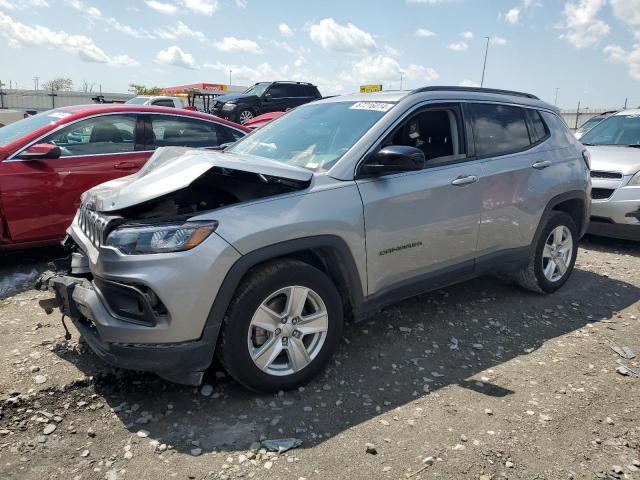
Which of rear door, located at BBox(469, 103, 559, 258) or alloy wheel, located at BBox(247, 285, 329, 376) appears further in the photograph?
rear door, located at BBox(469, 103, 559, 258)

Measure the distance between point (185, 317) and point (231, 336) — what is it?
29cm

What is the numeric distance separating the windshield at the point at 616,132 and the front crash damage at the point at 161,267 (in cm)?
661

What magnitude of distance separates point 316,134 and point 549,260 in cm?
266

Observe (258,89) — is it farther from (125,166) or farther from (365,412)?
(365,412)

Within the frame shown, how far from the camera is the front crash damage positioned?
264 centimetres

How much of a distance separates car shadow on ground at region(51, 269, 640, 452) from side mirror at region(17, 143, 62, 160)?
2.37 meters

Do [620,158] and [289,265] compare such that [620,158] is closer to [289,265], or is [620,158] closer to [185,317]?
[289,265]

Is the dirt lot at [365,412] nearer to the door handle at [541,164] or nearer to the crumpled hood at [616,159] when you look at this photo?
the door handle at [541,164]

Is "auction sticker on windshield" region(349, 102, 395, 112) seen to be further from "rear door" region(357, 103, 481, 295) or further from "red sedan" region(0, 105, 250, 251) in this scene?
"red sedan" region(0, 105, 250, 251)

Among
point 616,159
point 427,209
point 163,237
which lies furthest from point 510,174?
point 616,159

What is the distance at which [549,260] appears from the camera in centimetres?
489

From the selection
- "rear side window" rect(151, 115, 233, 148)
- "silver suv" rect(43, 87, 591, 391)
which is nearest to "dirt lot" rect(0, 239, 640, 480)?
"silver suv" rect(43, 87, 591, 391)

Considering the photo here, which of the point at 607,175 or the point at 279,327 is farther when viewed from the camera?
the point at 607,175

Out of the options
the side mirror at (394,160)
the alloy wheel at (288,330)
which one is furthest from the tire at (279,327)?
the side mirror at (394,160)
